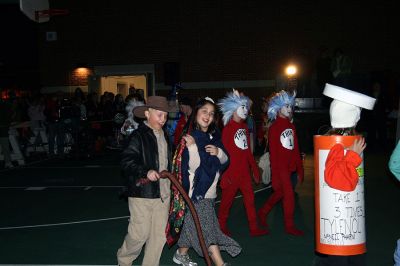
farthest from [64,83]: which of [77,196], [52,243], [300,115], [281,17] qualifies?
[52,243]

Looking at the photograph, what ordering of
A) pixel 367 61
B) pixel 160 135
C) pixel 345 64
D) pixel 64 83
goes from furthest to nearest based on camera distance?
1. pixel 64 83
2. pixel 367 61
3. pixel 345 64
4. pixel 160 135

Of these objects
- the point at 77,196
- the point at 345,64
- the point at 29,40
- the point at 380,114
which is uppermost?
the point at 29,40

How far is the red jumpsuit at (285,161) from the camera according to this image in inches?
261

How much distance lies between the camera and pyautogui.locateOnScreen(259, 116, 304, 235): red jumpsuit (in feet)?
21.7

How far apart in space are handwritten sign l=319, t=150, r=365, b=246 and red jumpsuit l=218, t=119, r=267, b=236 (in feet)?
8.52

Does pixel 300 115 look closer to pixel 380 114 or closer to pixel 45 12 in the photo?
pixel 380 114

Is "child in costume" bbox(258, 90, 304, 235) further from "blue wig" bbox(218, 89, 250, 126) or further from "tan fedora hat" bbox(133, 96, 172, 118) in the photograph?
"tan fedora hat" bbox(133, 96, 172, 118)

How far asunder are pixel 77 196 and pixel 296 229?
4667mm

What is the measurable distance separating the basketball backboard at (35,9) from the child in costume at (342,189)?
12.4 metres

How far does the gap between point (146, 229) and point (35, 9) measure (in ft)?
43.1

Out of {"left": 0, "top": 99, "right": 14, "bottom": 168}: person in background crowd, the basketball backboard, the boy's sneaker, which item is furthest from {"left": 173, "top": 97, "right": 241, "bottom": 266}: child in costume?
the basketball backboard

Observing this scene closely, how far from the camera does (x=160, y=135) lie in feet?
16.2

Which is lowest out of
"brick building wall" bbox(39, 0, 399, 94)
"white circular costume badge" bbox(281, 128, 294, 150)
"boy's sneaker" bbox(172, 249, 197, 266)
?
"boy's sneaker" bbox(172, 249, 197, 266)

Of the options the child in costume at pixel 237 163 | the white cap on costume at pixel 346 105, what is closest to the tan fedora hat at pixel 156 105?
the white cap on costume at pixel 346 105
